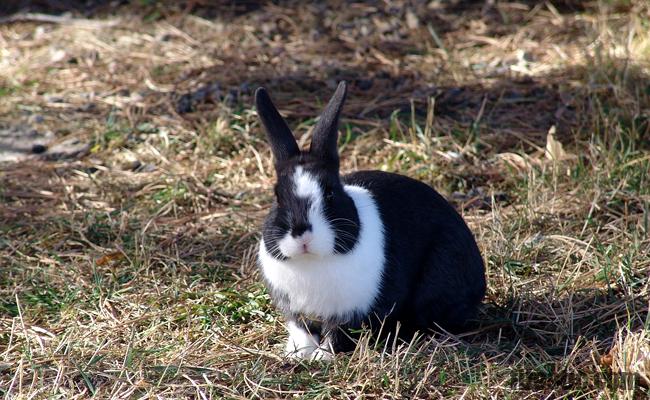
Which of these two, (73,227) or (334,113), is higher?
(334,113)

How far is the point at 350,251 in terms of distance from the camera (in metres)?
4.01

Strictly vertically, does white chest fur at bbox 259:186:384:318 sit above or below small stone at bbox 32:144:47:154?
above

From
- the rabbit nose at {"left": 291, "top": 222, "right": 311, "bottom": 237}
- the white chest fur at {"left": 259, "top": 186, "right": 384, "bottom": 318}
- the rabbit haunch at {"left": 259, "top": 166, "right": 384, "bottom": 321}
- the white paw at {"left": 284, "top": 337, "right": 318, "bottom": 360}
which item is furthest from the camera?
the white paw at {"left": 284, "top": 337, "right": 318, "bottom": 360}

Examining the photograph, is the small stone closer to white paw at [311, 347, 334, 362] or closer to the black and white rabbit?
the black and white rabbit

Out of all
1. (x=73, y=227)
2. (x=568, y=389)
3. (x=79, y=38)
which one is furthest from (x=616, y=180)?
(x=79, y=38)

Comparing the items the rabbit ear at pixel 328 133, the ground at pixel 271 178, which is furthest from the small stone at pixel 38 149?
the rabbit ear at pixel 328 133

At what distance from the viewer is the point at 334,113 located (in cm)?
405

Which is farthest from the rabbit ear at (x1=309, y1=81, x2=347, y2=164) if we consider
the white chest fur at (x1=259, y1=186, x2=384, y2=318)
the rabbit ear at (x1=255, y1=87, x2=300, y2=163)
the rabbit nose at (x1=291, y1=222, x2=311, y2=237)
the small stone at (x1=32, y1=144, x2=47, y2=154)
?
the small stone at (x1=32, y1=144, x2=47, y2=154)

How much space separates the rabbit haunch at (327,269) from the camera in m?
3.89

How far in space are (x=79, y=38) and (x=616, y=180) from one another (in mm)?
5158

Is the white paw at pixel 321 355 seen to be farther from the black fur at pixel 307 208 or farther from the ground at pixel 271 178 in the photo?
the black fur at pixel 307 208

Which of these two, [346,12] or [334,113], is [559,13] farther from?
[334,113]

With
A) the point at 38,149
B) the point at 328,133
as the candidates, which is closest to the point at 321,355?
the point at 328,133

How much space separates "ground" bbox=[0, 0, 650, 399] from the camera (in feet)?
12.9
